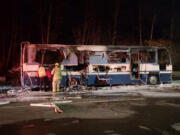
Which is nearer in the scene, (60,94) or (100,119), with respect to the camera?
(100,119)

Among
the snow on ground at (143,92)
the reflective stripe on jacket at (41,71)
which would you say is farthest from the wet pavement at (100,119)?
the reflective stripe on jacket at (41,71)

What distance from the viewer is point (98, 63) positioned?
15.5 meters

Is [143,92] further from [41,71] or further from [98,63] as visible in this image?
[41,71]

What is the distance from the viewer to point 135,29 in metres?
32.7

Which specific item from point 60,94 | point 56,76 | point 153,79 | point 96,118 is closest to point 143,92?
point 153,79

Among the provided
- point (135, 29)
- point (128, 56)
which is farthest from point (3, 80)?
point (135, 29)

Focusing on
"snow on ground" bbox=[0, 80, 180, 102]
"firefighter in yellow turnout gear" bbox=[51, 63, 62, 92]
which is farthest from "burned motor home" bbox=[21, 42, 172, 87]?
"firefighter in yellow turnout gear" bbox=[51, 63, 62, 92]

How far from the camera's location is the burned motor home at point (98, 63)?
1450 centimetres

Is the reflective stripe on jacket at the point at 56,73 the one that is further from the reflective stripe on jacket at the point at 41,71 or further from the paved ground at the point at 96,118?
the paved ground at the point at 96,118

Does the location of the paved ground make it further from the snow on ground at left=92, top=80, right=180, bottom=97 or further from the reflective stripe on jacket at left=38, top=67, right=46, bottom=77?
the reflective stripe on jacket at left=38, top=67, right=46, bottom=77

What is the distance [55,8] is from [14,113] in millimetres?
21620

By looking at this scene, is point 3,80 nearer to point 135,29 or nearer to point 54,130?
point 54,130

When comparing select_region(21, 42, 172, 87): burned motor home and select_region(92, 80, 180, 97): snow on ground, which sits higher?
select_region(21, 42, 172, 87): burned motor home

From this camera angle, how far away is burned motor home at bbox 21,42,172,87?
571 inches
